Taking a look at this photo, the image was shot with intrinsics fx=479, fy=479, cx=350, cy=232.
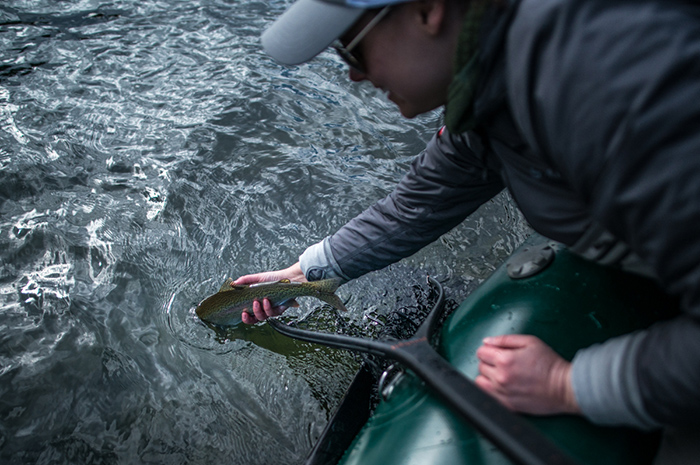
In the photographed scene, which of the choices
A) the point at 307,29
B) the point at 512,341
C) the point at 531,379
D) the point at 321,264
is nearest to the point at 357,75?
the point at 307,29

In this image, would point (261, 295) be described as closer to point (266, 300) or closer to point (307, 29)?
point (266, 300)

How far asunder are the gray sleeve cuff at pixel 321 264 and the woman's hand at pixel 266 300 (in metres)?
0.11

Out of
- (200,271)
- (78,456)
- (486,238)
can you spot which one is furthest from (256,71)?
(78,456)

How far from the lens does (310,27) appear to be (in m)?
1.42

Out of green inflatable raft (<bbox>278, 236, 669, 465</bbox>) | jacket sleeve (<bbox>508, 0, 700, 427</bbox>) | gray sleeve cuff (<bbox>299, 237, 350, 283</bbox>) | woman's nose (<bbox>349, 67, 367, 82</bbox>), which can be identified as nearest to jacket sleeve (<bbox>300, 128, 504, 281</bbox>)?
gray sleeve cuff (<bbox>299, 237, 350, 283</bbox>)

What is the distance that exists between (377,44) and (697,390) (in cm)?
115

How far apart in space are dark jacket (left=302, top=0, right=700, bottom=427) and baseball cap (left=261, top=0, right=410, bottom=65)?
1.22ft

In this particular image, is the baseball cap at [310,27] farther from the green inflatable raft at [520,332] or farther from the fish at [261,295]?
the fish at [261,295]

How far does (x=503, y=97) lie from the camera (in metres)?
1.29

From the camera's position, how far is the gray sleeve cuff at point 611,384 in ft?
3.79

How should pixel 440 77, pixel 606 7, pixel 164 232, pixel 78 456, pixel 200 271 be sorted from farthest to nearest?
pixel 164 232 → pixel 200 271 → pixel 78 456 → pixel 440 77 → pixel 606 7

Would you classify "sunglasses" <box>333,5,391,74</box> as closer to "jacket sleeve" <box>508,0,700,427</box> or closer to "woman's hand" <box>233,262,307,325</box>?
"jacket sleeve" <box>508,0,700,427</box>

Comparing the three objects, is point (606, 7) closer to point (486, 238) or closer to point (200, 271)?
point (486, 238)

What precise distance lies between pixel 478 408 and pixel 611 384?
33cm
